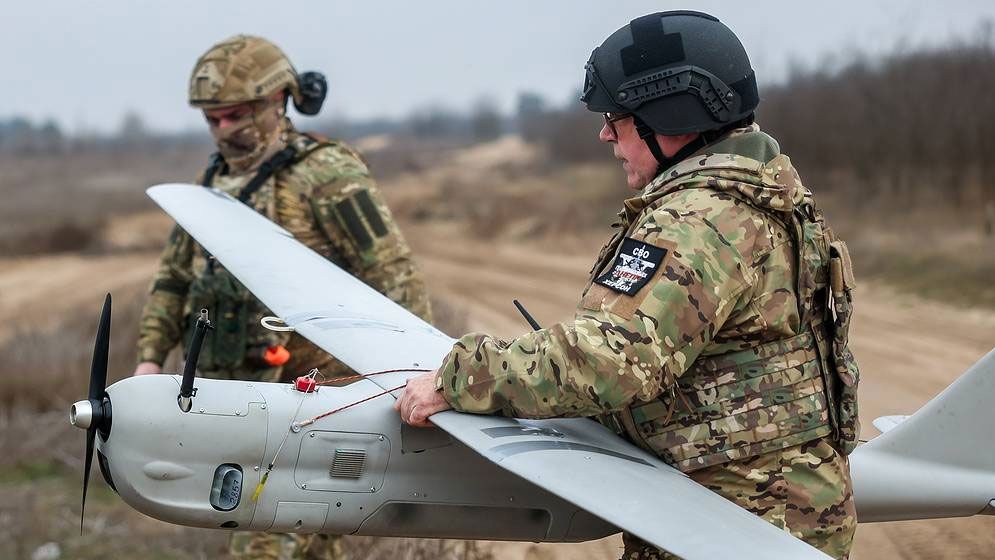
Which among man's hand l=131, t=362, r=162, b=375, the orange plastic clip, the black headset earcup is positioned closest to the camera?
the orange plastic clip

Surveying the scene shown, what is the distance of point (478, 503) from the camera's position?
3.36 meters

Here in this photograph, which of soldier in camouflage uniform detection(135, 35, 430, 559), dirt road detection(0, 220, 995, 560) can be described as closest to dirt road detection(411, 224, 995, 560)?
dirt road detection(0, 220, 995, 560)

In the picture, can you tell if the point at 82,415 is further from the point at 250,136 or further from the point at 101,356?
the point at 250,136

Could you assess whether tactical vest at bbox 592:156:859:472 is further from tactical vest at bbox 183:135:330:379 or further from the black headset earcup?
the black headset earcup

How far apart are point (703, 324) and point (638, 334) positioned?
6.8 inches

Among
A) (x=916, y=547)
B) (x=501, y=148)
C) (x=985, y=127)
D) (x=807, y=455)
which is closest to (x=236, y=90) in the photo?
(x=807, y=455)

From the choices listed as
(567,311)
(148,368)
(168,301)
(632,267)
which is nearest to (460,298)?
(567,311)

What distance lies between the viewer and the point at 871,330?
13250mm

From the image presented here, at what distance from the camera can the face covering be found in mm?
5195

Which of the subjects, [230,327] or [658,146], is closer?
[658,146]

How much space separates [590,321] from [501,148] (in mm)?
70123

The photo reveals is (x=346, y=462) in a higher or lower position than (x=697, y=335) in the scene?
lower

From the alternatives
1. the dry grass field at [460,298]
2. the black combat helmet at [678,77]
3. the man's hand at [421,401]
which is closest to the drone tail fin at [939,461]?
the black combat helmet at [678,77]

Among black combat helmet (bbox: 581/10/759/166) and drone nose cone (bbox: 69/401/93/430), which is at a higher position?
black combat helmet (bbox: 581/10/759/166)
